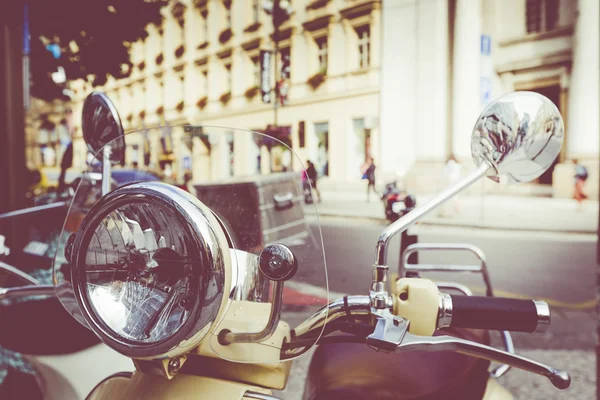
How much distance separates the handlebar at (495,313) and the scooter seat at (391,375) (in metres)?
0.28

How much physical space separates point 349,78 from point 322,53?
18cm

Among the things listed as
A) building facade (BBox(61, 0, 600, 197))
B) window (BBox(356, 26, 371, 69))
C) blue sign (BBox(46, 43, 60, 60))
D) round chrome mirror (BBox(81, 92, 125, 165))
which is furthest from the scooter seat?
blue sign (BBox(46, 43, 60, 60))

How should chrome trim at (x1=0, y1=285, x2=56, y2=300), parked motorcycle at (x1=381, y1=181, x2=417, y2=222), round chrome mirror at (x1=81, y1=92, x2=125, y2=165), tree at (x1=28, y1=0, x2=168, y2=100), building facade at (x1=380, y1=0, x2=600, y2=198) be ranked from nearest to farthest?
chrome trim at (x1=0, y1=285, x2=56, y2=300), round chrome mirror at (x1=81, y1=92, x2=125, y2=165), parked motorcycle at (x1=381, y1=181, x2=417, y2=222), tree at (x1=28, y1=0, x2=168, y2=100), building facade at (x1=380, y1=0, x2=600, y2=198)

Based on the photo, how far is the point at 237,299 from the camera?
0.76 metres

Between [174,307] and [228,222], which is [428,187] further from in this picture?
[174,307]

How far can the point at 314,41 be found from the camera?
2.16 metres

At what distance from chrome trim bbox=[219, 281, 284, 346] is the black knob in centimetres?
6

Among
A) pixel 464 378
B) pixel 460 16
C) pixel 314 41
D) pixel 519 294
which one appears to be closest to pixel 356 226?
pixel 314 41

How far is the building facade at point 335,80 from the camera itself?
220 centimetres

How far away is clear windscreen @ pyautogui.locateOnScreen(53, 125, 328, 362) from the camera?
2.32 ft

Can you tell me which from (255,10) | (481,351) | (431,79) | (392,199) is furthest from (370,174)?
(481,351)

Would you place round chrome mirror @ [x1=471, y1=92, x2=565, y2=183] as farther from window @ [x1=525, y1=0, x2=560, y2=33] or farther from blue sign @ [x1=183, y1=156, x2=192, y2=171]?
window @ [x1=525, y1=0, x2=560, y2=33]

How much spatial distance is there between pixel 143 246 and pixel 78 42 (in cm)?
189

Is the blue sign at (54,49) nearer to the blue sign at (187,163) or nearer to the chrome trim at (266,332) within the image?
the blue sign at (187,163)
